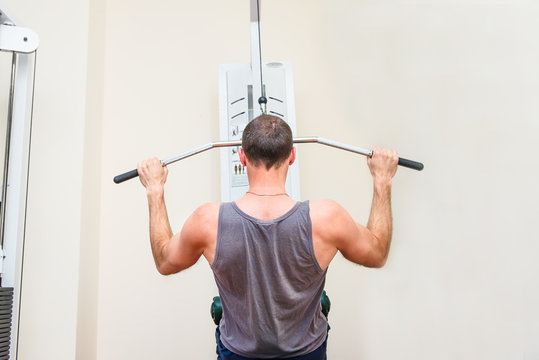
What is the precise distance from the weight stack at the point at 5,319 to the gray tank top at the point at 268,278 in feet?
2.95

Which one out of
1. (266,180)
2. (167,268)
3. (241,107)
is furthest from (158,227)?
(241,107)

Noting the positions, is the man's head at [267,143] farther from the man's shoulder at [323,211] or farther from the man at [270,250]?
the man's shoulder at [323,211]

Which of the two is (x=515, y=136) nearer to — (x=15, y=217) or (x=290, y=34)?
(x=290, y=34)

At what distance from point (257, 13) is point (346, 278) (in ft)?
4.22

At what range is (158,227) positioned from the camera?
1338mm

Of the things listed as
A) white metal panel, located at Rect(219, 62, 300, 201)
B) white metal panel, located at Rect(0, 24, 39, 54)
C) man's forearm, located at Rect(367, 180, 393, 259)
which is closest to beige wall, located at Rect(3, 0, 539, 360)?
white metal panel, located at Rect(219, 62, 300, 201)

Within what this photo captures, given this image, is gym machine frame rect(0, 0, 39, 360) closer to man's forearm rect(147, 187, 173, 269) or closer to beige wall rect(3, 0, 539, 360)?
beige wall rect(3, 0, 539, 360)

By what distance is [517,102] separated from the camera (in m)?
2.20

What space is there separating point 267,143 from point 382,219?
1.28 ft

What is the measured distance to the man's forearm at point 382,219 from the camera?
4.21ft

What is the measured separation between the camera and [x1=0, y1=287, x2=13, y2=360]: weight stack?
163 cm

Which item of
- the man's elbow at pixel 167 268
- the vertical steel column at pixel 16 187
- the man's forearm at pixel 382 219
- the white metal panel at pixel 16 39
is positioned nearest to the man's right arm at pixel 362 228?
the man's forearm at pixel 382 219

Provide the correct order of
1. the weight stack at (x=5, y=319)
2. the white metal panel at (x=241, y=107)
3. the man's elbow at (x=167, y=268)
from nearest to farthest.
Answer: the man's elbow at (x=167, y=268)
the weight stack at (x=5, y=319)
the white metal panel at (x=241, y=107)

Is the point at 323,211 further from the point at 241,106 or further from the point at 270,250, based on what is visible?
the point at 241,106
